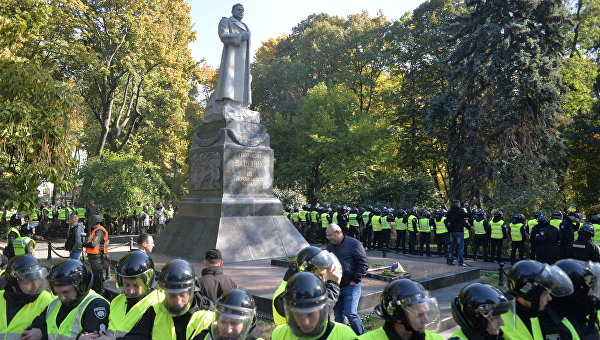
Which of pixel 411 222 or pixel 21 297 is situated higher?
pixel 411 222

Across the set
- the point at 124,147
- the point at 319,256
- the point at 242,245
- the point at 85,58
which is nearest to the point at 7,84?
the point at 319,256

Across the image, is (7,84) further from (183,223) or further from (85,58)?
(85,58)

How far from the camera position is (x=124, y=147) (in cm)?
3425

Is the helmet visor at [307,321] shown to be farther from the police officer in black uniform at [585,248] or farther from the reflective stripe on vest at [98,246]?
the police officer in black uniform at [585,248]

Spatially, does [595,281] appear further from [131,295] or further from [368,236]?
[368,236]

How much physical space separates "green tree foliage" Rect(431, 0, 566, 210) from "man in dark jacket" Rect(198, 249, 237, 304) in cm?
1732

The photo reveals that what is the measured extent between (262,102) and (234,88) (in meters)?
25.6

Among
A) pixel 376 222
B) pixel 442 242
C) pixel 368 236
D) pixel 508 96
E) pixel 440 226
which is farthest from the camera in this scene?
pixel 508 96

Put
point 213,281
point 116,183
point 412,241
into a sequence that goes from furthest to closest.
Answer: point 116,183, point 412,241, point 213,281

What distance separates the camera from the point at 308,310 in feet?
9.79

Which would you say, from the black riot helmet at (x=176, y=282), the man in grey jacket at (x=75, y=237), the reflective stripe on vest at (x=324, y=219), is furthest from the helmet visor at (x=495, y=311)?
the reflective stripe on vest at (x=324, y=219)

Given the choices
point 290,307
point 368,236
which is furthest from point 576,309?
point 368,236

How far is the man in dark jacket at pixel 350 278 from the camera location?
6.31m

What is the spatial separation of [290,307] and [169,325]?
111 cm
